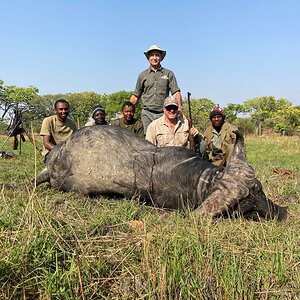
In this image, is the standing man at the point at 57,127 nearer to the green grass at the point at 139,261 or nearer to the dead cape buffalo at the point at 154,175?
the dead cape buffalo at the point at 154,175

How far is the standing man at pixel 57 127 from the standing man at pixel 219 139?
2.25 metres

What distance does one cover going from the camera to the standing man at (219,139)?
6223 mm

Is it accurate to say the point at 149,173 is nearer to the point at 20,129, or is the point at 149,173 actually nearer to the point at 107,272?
the point at 107,272

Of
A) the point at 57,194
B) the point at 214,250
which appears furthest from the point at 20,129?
the point at 214,250

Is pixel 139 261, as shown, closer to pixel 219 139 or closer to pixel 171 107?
pixel 171 107

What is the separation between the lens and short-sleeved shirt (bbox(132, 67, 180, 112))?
5930 millimetres

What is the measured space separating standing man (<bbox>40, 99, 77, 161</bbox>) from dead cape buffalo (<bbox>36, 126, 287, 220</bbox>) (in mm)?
1592

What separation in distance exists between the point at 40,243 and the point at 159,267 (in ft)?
2.23

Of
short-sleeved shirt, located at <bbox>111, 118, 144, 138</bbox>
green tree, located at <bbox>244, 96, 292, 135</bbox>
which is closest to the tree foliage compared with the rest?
green tree, located at <bbox>244, 96, 292, 135</bbox>

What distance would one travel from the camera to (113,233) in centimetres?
263

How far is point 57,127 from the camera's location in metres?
6.02

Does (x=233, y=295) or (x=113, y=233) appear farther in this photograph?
(x=113, y=233)

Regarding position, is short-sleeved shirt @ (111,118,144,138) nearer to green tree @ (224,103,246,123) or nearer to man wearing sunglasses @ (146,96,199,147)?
man wearing sunglasses @ (146,96,199,147)

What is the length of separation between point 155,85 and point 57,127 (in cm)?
165
